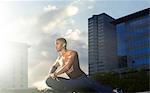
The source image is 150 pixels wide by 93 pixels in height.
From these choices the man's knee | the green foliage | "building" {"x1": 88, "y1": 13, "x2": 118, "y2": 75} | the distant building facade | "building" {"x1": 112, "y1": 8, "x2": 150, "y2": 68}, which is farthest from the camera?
"building" {"x1": 112, "y1": 8, "x2": 150, "y2": 68}

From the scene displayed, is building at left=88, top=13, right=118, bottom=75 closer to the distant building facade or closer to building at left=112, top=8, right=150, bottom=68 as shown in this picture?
the distant building facade

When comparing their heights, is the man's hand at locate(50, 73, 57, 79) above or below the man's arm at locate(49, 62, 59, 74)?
below

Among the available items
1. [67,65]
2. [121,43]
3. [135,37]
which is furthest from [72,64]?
[121,43]

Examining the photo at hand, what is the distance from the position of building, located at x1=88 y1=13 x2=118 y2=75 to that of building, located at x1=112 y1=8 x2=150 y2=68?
173 centimetres

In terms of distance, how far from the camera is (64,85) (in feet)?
54.3

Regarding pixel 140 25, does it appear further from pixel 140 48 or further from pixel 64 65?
pixel 64 65

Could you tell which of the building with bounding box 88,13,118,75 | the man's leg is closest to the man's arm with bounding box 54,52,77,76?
the man's leg

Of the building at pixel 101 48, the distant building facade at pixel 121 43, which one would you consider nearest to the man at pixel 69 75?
the building at pixel 101 48

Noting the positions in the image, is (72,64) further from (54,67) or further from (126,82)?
(126,82)

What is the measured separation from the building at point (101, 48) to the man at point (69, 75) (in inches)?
1675

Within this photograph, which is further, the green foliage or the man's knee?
the green foliage

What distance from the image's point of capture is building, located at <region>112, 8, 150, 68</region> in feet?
228

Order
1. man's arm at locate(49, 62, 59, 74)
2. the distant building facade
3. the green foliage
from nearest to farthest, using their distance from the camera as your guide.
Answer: man's arm at locate(49, 62, 59, 74)
the green foliage
the distant building facade

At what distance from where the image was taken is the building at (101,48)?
61938 millimetres
